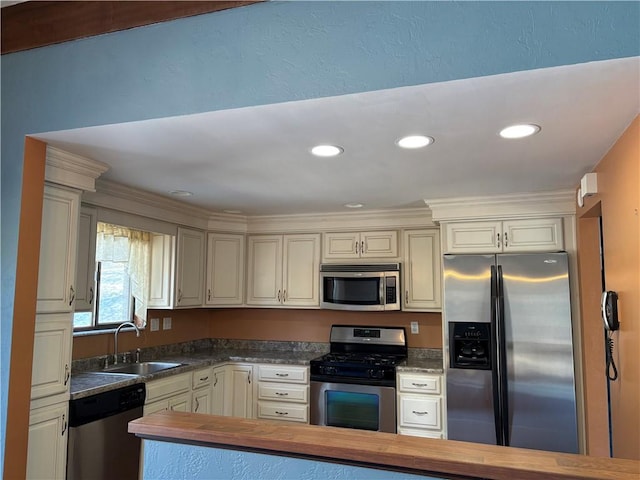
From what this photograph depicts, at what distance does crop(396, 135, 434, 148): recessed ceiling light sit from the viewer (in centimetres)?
214

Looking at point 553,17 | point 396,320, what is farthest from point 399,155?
point 396,320

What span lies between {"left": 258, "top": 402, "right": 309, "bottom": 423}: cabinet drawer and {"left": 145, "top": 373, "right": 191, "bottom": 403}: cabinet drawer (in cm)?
78

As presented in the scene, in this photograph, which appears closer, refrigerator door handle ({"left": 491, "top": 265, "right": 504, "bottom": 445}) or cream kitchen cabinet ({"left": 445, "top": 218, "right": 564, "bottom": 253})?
refrigerator door handle ({"left": 491, "top": 265, "right": 504, "bottom": 445})

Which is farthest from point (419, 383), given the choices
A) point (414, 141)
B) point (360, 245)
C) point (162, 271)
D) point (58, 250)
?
point (58, 250)

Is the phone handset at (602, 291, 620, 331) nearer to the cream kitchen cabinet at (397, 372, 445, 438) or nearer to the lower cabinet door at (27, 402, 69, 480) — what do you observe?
the cream kitchen cabinet at (397, 372, 445, 438)

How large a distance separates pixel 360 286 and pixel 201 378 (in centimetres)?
157

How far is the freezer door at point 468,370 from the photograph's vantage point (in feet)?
10.6

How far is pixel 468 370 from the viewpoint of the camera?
3297 millimetres

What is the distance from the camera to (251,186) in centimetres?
319

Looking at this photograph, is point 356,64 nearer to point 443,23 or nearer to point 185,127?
point 443,23

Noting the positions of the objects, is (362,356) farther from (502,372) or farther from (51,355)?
(51,355)

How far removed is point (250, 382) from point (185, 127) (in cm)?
277

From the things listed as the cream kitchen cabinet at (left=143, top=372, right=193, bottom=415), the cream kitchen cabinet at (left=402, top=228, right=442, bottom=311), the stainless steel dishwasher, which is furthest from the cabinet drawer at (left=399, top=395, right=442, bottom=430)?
the stainless steel dishwasher

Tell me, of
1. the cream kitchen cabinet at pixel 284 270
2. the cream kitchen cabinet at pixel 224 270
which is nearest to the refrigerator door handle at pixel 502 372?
the cream kitchen cabinet at pixel 284 270
